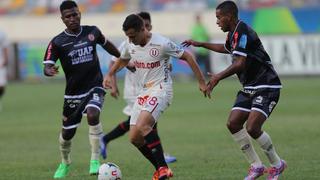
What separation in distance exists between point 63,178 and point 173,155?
9.95 feet

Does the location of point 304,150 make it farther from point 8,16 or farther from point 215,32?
point 8,16

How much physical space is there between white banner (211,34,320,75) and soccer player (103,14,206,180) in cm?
2216

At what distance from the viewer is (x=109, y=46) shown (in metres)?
12.7

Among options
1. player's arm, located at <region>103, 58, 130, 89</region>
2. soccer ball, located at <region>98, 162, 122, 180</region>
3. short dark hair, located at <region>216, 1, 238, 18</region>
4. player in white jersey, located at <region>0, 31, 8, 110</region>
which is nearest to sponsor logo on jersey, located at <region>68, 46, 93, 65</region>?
player's arm, located at <region>103, 58, 130, 89</region>

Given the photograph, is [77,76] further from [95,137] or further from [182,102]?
[182,102]

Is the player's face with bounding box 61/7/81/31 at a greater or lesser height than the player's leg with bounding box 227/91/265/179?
greater

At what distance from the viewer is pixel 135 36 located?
420 inches

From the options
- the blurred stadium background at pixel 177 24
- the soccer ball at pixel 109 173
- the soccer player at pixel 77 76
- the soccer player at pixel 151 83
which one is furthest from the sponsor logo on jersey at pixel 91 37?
the blurred stadium background at pixel 177 24

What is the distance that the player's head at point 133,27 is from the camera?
1054 centimetres

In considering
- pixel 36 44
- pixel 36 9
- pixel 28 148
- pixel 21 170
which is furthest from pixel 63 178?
pixel 36 9

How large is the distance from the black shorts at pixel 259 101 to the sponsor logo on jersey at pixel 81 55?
262 centimetres

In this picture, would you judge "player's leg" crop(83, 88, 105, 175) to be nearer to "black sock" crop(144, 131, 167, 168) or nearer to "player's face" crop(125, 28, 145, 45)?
"black sock" crop(144, 131, 167, 168)

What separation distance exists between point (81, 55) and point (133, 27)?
6.44 ft

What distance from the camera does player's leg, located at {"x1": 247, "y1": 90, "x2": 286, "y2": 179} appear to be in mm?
10578
